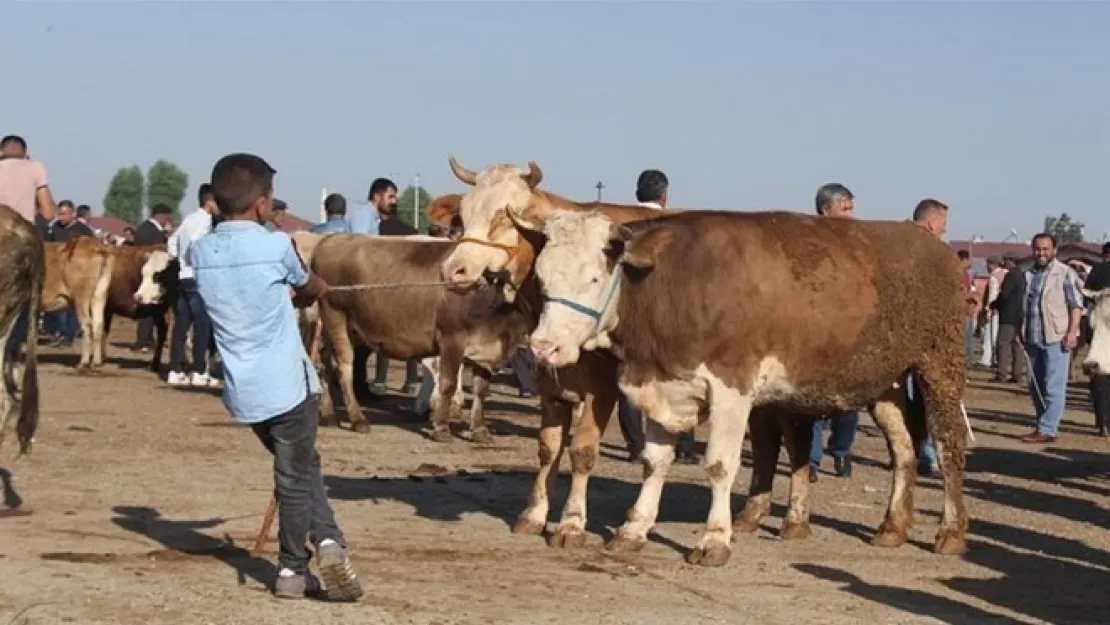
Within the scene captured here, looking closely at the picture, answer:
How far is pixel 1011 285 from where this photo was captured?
91.4 ft

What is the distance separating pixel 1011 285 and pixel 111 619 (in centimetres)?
2192

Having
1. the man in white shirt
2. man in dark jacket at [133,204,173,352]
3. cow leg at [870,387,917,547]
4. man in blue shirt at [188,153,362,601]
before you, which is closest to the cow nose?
man in blue shirt at [188,153,362,601]

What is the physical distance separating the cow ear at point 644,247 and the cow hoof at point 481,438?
21.7 ft

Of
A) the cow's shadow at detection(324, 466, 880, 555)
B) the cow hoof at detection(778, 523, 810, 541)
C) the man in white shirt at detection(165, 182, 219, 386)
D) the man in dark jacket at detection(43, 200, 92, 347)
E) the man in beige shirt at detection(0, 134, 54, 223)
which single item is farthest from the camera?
the man in dark jacket at detection(43, 200, 92, 347)

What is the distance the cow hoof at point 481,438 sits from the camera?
1689cm

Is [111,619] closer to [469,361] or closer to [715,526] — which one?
[715,526]

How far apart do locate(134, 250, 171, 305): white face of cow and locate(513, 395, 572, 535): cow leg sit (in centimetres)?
1435

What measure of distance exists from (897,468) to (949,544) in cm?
Answer: 68

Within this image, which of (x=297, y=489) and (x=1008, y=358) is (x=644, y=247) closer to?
(x=297, y=489)

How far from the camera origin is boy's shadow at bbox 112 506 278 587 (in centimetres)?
941

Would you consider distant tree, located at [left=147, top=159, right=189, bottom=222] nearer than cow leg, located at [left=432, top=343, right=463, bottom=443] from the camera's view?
No

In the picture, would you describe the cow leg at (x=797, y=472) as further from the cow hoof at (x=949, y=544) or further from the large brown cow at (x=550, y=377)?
the cow hoof at (x=949, y=544)

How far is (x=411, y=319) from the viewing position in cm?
1750

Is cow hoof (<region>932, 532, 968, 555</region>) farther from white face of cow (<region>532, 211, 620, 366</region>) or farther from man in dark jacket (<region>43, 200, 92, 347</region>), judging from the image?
man in dark jacket (<region>43, 200, 92, 347</region>)
